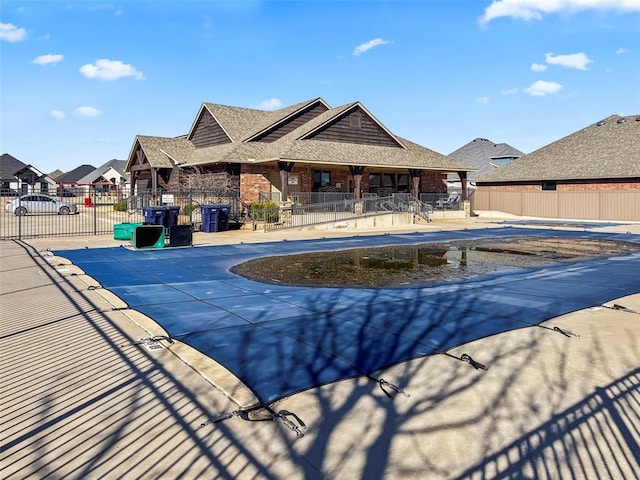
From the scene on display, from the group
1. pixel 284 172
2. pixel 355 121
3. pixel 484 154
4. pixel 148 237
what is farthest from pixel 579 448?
pixel 484 154

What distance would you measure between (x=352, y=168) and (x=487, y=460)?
88.3 ft

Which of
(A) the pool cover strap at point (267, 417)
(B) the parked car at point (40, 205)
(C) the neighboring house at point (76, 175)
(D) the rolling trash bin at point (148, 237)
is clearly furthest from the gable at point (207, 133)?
(C) the neighboring house at point (76, 175)

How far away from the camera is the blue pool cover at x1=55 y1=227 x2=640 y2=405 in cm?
545

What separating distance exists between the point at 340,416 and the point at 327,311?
3.59 metres

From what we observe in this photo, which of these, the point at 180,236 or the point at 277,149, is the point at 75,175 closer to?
the point at 277,149

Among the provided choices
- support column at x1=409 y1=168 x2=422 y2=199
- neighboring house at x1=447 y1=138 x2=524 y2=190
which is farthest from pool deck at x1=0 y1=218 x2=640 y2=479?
neighboring house at x1=447 y1=138 x2=524 y2=190

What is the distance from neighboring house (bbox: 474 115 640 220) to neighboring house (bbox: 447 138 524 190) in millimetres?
22963

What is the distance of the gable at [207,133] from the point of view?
3422 centimetres

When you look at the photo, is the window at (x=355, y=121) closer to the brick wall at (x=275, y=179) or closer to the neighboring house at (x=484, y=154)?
the brick wall at (x=275, y=179)

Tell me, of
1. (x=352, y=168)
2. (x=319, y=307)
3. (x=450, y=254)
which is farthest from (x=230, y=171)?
(x=319, y=307)

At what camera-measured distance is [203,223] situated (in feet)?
76.7

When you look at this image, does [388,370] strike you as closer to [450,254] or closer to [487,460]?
[487,460]

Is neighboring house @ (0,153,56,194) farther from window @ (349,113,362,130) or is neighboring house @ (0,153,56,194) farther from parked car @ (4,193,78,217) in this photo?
window @ (349,113,362,130)

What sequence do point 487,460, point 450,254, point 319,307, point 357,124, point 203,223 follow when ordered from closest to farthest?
point 487,460
point 319,307
point 450,254
point 203,223
point 357,124
